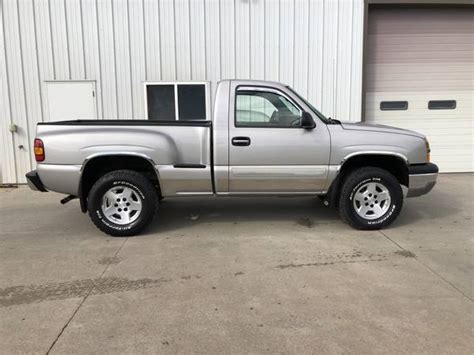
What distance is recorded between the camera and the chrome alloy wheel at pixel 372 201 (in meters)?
5.66

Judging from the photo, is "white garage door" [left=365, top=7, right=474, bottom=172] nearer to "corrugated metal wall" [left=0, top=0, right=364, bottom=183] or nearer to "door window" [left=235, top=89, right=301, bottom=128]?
"corrugated metal wall" [left=0, top=0, right=364, bottom=183]

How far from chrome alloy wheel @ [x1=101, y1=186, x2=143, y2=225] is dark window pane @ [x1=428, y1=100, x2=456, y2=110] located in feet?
24.6

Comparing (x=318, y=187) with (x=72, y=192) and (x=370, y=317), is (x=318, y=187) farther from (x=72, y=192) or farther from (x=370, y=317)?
(x=72, y=192)

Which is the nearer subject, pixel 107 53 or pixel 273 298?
pixel 273 298

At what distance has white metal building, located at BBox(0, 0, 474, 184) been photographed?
8.86m

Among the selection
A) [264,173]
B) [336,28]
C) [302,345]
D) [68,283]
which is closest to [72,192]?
[68,283]

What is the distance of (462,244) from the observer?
5242 mm

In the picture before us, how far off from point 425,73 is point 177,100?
5.61 m

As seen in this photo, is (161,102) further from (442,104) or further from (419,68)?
(442,104)

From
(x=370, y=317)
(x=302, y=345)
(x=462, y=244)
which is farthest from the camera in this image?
(x=462, y=244)

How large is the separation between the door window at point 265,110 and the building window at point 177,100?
366 centimetres

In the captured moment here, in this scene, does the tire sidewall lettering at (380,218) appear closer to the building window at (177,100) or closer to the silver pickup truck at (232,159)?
the silver pickup truck at (232,159)

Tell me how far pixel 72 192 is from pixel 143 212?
0.90 m

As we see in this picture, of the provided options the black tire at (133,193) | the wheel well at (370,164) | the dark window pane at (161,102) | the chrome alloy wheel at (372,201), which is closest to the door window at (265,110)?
the wheel well at (370,164)
